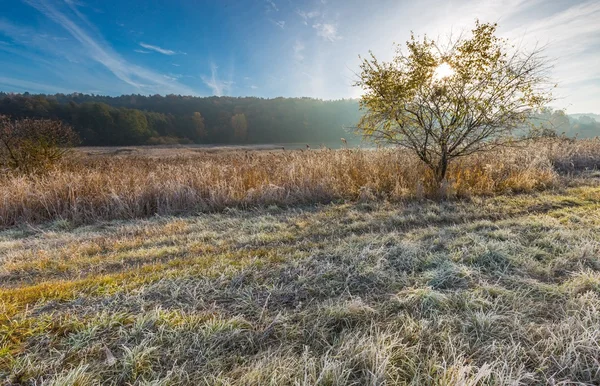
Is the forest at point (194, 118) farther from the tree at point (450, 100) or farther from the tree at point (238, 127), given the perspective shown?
the tree at point (450, 100)

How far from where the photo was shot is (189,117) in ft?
250

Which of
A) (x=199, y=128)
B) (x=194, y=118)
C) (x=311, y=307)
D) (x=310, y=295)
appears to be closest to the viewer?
(x=311, y=307)

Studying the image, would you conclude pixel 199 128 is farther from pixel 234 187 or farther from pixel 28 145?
pixel 234 187

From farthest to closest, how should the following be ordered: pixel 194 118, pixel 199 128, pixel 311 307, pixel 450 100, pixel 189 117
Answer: pixel 189 117 → pixel 194 118 → pixel 199 128 → pixel 450 100 → pixel 311 307

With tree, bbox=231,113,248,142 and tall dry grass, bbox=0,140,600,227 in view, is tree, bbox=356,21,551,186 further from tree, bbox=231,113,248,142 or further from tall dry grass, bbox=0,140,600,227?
tree, bbox=231,113,248,142

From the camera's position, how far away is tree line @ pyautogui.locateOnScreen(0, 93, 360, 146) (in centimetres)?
5612

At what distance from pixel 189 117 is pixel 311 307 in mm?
84378

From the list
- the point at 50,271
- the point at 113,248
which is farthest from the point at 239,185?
the point at 50,271

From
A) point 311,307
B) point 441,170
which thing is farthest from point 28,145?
point 441,170

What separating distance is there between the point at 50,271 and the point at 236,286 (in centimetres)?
239

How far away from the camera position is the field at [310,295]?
1.52 metres

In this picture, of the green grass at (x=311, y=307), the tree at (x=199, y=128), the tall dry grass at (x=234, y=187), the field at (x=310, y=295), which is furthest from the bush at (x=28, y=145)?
the tree at (x=199, y=128)

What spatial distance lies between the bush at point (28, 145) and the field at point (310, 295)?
210 inches

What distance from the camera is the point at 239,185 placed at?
646 cm
